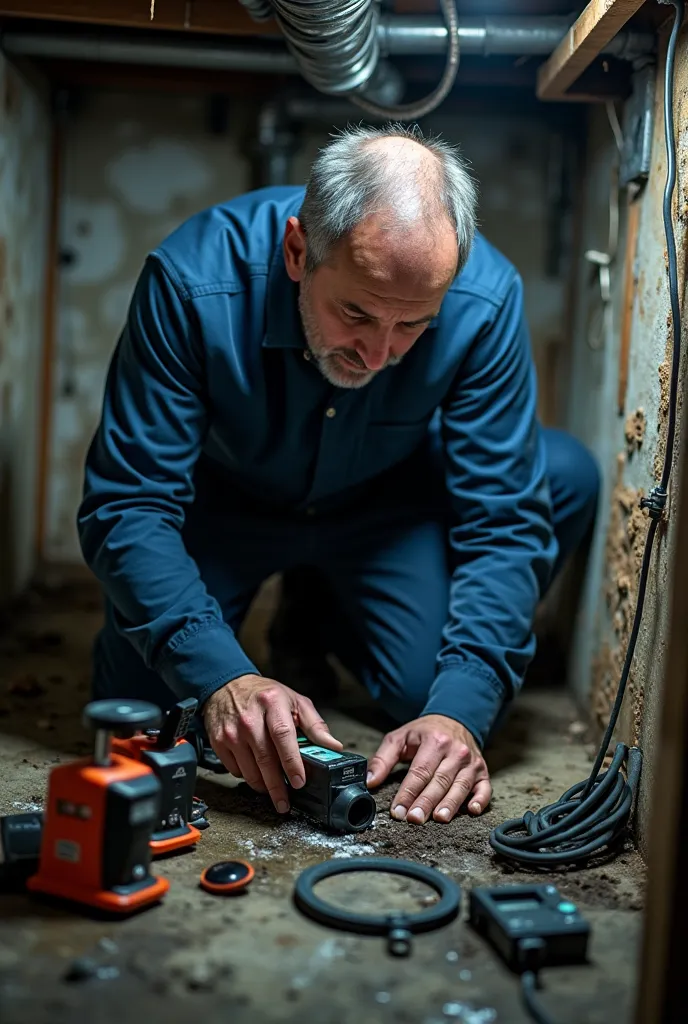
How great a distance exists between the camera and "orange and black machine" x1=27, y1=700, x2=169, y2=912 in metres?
1.15

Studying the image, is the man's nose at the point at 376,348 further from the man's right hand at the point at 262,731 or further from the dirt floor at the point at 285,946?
the dirt floor at the point at 285,946

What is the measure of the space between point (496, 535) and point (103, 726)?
3.11 feet

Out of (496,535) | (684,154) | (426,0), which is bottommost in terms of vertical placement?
(496,535)

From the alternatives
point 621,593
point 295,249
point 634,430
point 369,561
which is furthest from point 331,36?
point 621,593

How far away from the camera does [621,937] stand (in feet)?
4.10

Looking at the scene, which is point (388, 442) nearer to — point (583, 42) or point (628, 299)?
point (628, 299)

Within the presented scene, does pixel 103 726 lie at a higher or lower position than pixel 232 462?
lower

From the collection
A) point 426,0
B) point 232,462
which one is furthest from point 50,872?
point 426,0

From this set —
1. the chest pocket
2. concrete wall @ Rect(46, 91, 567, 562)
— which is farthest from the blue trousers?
concrete wall @ Rect(46, 91, 567, 562)

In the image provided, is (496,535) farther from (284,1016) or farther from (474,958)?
(284,1016)

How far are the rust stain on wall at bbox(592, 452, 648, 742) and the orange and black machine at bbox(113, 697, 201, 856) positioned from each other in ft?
2.36

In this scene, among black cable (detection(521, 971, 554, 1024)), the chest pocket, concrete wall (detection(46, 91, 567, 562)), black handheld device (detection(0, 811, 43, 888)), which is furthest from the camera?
concrete wall (detection(46, 91, 567, 562))

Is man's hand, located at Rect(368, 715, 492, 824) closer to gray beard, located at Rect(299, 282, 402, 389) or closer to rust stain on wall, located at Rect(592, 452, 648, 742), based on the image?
rust stain on wall, located at Rect(592, 452, 648, 742)

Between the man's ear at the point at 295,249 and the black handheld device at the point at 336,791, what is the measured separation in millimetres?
777
